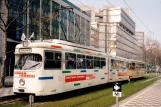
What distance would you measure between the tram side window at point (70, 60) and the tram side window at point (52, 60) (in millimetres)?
850

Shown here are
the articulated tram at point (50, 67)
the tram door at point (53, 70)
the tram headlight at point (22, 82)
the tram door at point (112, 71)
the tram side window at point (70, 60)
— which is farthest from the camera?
the tram door at point (112, 71)

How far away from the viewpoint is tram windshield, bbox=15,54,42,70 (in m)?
13.8

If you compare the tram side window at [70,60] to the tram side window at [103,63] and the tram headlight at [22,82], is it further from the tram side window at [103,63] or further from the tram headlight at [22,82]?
the tram side window at [103,63]

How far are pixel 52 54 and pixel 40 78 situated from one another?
5.19ft

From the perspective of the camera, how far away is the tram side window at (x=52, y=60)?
1399 centimetres

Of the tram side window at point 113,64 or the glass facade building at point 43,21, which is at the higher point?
A: the glass facade building at point 43,21

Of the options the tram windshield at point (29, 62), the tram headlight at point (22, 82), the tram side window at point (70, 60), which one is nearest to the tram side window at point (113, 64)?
the tram side window at point (70, 60)

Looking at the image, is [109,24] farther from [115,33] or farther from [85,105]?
[85,105]

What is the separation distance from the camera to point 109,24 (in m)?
112

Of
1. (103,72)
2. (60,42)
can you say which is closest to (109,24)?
(103,72)

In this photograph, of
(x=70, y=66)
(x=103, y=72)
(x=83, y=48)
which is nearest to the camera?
(x=70, y=66)

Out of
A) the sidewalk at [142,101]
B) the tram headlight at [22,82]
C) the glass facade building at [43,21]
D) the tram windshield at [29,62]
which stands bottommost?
the sidewalk at [142,101]

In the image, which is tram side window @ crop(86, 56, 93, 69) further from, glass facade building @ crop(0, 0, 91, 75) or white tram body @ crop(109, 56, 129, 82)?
white tram body @ crop(109, 56, 129, 82)

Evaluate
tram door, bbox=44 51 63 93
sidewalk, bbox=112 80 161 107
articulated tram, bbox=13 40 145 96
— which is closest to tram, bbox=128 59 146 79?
articulated tram, bbox=13 40 145 96
